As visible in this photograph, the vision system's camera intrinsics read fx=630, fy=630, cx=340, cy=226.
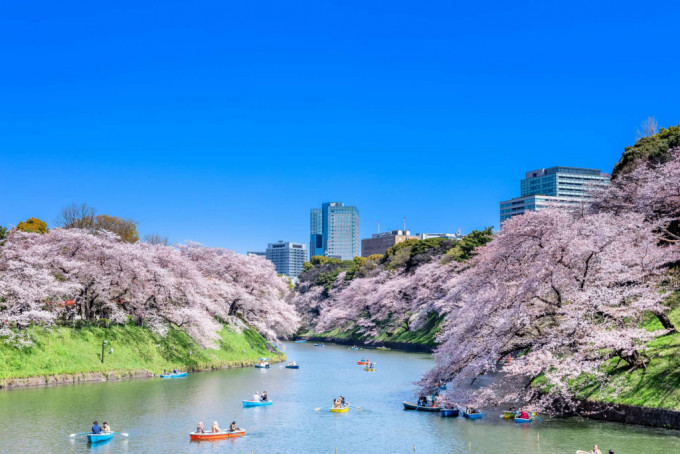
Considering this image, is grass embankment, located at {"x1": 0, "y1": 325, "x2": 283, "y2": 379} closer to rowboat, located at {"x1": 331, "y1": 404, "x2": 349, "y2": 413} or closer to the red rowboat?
the red rowboat

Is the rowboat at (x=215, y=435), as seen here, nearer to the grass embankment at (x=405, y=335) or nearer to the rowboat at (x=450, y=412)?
the rowboat at (x=450, y=412)

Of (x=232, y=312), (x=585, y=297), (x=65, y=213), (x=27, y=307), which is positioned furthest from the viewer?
(x=65, y=213)

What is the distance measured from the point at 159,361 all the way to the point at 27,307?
12.5 metres

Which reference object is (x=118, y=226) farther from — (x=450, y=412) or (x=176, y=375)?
(x=450, y=412)

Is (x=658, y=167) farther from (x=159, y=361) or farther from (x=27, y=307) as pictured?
(x=27, y=307)

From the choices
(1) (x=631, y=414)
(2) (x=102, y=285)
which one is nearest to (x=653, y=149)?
(1) (x=631, y=414)

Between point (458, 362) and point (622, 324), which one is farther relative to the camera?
point (458, 362)

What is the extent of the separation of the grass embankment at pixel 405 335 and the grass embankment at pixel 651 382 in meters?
44.1

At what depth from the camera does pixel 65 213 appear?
323 ft

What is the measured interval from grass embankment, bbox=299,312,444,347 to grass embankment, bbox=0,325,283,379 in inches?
1073

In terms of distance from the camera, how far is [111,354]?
50844 mm

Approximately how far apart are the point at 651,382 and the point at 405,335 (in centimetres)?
6209

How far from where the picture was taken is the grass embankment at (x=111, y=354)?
145 ft

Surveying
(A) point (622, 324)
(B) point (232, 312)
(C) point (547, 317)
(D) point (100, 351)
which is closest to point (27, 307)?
(D) point (100, 351)
